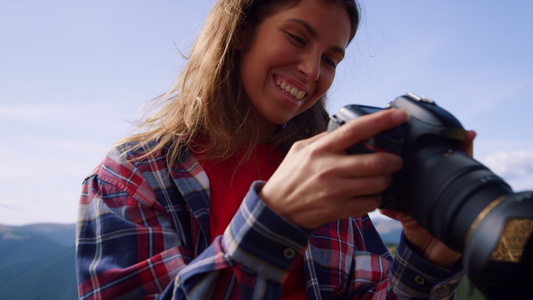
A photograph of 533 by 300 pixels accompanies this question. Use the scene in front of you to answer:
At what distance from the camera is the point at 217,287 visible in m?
0.79

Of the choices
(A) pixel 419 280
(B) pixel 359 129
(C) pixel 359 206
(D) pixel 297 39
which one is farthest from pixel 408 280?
(D) pixel 297 39

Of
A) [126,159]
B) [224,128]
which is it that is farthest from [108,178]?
[224,128]

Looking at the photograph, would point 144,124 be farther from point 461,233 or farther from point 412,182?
point 461,233

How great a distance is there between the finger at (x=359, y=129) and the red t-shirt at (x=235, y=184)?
494 millimetres

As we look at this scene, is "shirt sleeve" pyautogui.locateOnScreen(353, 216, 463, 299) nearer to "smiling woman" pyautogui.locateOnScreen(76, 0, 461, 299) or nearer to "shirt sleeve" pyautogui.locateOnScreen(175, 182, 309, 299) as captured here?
"smiling woman" pyautogui.locateOnScreen(76, 0, 461, 299)

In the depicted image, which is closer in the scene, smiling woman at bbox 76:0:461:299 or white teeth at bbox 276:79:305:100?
smiling woman at bbox 76:0:461:299

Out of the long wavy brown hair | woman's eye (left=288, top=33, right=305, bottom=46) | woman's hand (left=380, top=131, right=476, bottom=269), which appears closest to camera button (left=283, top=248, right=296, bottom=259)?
woman's hand (left=380, top=131, right=476, bottom=269)

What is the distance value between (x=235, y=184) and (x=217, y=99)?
0.28 metres

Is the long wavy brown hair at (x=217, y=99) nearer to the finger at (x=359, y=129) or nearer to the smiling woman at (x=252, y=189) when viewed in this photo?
the smiling woman at (x=252, y=189)

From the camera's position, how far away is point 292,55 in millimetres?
1214

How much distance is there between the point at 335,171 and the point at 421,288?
0.49 meters

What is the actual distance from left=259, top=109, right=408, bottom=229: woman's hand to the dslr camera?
25 millimetres

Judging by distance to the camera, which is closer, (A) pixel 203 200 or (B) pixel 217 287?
(B) pixel 217 287

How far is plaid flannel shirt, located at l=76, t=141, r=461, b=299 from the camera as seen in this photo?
76cm
